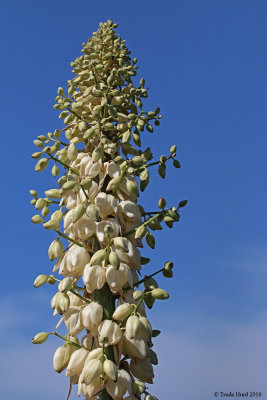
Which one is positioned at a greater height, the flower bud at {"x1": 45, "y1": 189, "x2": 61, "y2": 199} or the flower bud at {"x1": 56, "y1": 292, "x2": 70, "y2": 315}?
the flower bud at {"x1": 45, "y1": 189, "x2": 61, "y2": 199}

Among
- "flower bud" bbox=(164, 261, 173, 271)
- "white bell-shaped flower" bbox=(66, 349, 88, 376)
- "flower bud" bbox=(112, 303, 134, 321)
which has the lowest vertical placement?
"white bell-shaped flower" bbox=(66, 349, 88, 376)

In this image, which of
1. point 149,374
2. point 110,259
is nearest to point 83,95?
point 110,259

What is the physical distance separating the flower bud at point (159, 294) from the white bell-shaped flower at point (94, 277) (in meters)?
0.27

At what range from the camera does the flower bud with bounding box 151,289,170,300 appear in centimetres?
234

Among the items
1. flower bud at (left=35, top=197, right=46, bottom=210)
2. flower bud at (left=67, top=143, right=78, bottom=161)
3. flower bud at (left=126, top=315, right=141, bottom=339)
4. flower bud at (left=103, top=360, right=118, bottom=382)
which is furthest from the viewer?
flower bud at (left=67, top=143, right=78, bottom=161)

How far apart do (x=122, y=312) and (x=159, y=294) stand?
0.71 ft

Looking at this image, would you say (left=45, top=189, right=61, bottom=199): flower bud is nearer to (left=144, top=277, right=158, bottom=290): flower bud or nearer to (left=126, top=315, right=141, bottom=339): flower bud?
(left=144, top=277, right=158, bottom=290): flower bud

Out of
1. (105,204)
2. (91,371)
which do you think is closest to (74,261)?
(105,204)

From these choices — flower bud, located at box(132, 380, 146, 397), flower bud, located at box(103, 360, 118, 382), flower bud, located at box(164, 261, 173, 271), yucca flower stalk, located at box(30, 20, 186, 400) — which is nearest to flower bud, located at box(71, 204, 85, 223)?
yucca flower stalk, located at box(30, 20, 186, 400)

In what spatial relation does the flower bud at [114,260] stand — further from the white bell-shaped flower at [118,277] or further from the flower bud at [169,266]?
the flower bud at [169,266]

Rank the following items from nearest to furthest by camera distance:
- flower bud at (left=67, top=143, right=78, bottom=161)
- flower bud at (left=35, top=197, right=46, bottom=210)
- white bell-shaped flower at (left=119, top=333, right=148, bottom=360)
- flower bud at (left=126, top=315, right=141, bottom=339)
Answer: flower bud at (left=126, top=315, right=141, bottom=339) → white bell-shaped flower at (left=119, top=333, right=148, bottom=360) → flower bud at (left=35, top=197, right=46, bottom=210) → flower bud at (left=67, top=143, right=78, bottom=161)

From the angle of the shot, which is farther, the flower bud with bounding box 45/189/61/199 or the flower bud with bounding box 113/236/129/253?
the flower bud with bounding box 45/189/61/199

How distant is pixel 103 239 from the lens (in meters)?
2.46

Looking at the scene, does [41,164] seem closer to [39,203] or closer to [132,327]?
[39,203]
